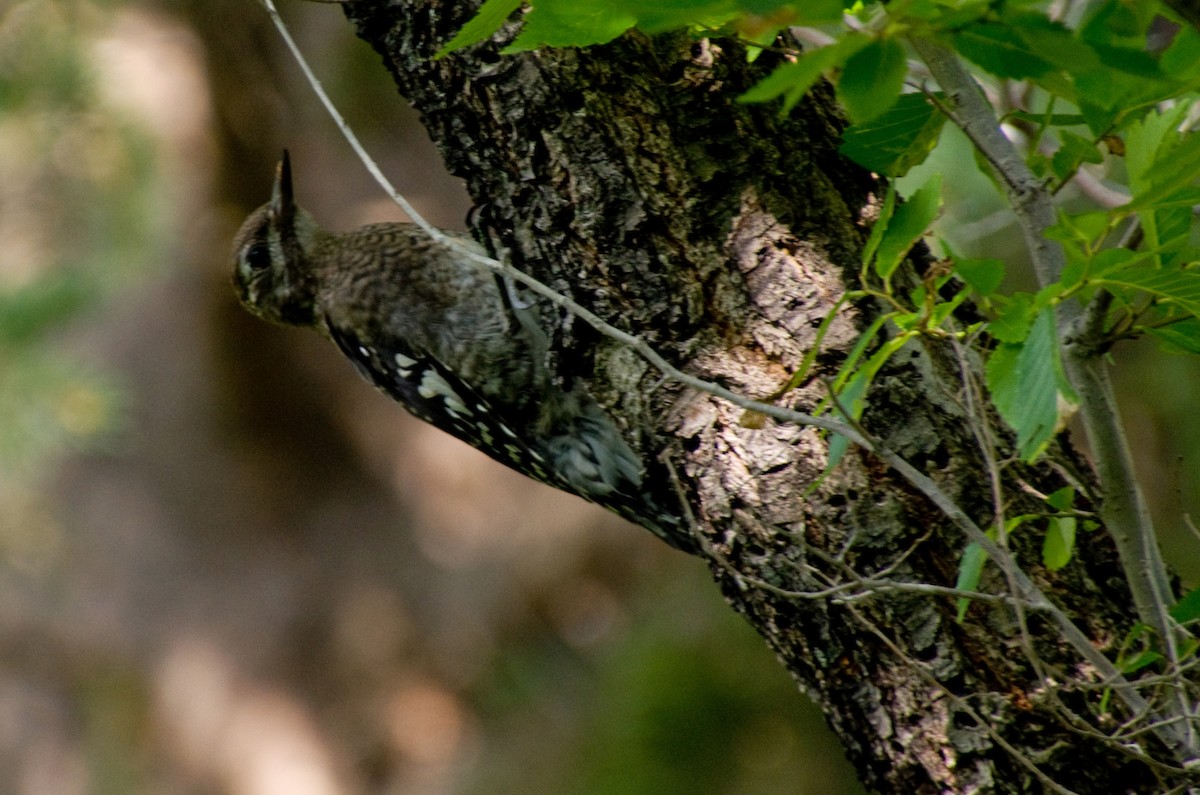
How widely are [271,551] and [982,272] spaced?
6396 millimetres

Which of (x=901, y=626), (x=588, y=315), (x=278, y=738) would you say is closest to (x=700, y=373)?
(x=588, y=315)

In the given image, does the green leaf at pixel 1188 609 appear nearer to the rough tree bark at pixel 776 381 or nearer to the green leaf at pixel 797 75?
the rough tree bark at pixel 776 381

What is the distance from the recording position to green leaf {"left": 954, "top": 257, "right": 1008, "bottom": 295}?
41.4 inches

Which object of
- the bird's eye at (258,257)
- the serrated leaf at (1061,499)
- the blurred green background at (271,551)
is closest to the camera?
the serrated leaf at (1061,499)

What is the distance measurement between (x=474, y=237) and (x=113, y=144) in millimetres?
2227

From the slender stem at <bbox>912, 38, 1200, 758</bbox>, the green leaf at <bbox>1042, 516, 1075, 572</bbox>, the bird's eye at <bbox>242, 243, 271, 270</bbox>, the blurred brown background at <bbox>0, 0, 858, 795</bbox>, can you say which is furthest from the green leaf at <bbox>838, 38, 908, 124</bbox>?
the blurred brown background at <bbox>0, 0, 858, 795</bbox>

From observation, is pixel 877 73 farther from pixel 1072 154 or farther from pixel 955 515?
pixel 955 515

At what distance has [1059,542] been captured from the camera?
1.28m

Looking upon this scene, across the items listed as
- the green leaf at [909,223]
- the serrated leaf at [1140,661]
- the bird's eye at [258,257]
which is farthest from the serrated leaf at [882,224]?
the bird's eye at [258,257]

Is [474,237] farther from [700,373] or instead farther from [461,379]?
[700,373]

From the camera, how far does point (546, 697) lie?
22.0ft

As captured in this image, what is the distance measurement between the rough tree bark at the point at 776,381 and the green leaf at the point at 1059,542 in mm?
140

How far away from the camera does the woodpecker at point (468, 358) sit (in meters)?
2.60

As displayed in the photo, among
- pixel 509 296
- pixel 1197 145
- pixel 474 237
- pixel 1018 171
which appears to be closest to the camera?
pixel 1197 145
